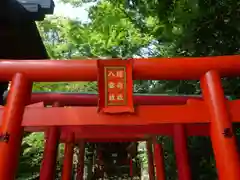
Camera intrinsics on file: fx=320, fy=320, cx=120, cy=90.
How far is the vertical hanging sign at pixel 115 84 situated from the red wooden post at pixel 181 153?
1.85m

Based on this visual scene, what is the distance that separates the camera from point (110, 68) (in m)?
3.10

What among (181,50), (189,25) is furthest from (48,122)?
(181,50)

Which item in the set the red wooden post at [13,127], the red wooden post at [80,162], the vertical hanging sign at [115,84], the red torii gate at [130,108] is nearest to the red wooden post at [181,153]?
the red torii gate at [130,108]

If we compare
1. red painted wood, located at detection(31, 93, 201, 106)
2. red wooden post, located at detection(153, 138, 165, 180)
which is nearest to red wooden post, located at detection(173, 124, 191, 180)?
red painted wood, located at detection(31, 93, 201, 106)

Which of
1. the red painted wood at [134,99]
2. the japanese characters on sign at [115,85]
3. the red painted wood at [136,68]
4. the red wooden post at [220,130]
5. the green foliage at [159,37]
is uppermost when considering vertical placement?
the green foliage at [159,37]

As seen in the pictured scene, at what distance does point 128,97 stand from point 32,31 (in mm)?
1786

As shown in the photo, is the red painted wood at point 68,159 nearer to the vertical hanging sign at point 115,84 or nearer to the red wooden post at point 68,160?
the red wooden post at point 68,160

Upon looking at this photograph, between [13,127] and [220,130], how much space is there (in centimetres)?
183

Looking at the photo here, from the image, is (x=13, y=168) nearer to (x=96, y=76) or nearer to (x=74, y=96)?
(x=96, y=76)

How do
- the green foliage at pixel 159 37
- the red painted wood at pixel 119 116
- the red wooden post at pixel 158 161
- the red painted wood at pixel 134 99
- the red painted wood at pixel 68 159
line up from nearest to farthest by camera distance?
the red painted wood at pixel 119 116, the red painted wood at pixel 134 99, the red painted wood at pixel 68 159, the red wooden post at pixel 158 161, the green foliage at pixel 159 37

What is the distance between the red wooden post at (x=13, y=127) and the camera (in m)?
2.70

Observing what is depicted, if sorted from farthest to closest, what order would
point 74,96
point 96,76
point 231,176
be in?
point 74,96, point 96,76, point 231,176

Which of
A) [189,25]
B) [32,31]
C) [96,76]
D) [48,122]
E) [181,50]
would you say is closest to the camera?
[48,122]

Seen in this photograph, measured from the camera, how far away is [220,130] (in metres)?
2.83
